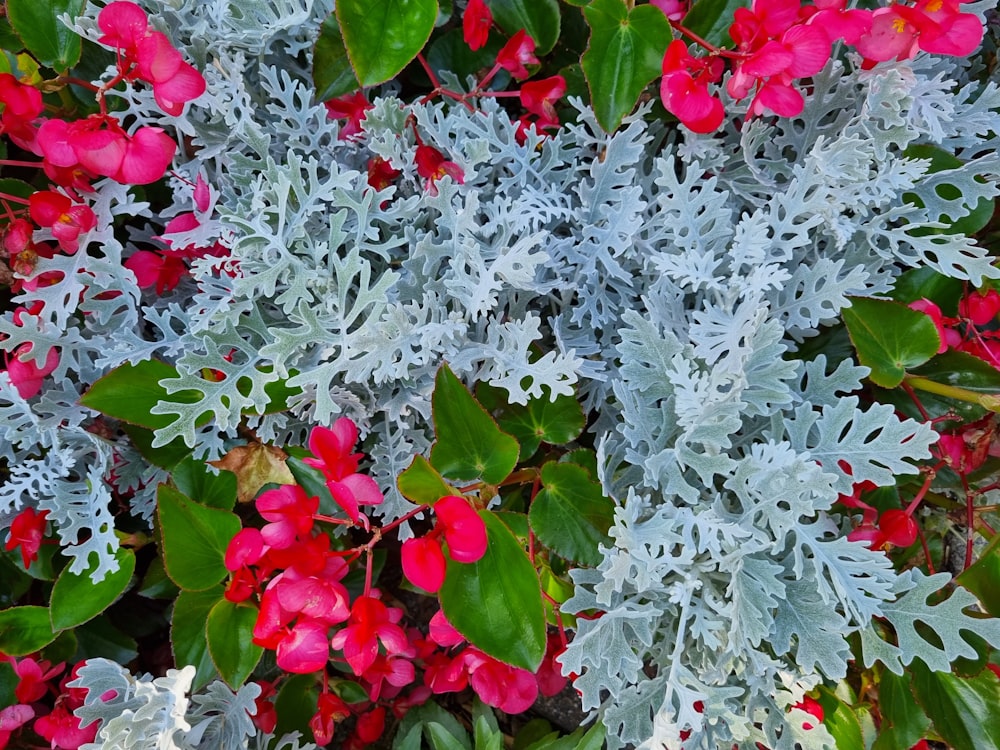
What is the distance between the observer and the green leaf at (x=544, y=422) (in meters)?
0.78

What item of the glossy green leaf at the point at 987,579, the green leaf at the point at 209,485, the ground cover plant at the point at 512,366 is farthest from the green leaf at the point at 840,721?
the green leaf at the point at 209,485

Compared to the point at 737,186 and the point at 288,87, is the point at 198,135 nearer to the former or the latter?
the point at 288,87

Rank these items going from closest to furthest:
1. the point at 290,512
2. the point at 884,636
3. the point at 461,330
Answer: the point at 290,512
the point at 461,330
the point at 884,636

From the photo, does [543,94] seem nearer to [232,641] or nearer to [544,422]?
[544,422]

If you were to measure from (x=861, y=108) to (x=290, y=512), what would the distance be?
722mm

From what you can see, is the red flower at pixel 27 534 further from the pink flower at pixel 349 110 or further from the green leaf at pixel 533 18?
the green leaf at pixel 533 18

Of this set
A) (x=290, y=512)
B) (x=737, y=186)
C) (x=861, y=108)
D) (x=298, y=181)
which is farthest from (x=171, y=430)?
(x=861, y=108)

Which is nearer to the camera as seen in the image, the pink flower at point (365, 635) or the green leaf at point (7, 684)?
the pink flower at point (365, 635)

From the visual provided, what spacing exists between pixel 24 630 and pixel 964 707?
1.00m

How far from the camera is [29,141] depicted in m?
0.77

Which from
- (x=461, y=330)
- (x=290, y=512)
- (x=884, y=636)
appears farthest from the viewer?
(x=884, y=636)

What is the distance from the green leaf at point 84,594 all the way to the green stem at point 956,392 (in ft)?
2.80

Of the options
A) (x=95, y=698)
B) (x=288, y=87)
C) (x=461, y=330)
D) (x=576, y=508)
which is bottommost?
(x=95, y=698)

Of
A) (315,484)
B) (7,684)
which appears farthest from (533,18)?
(7,684)
